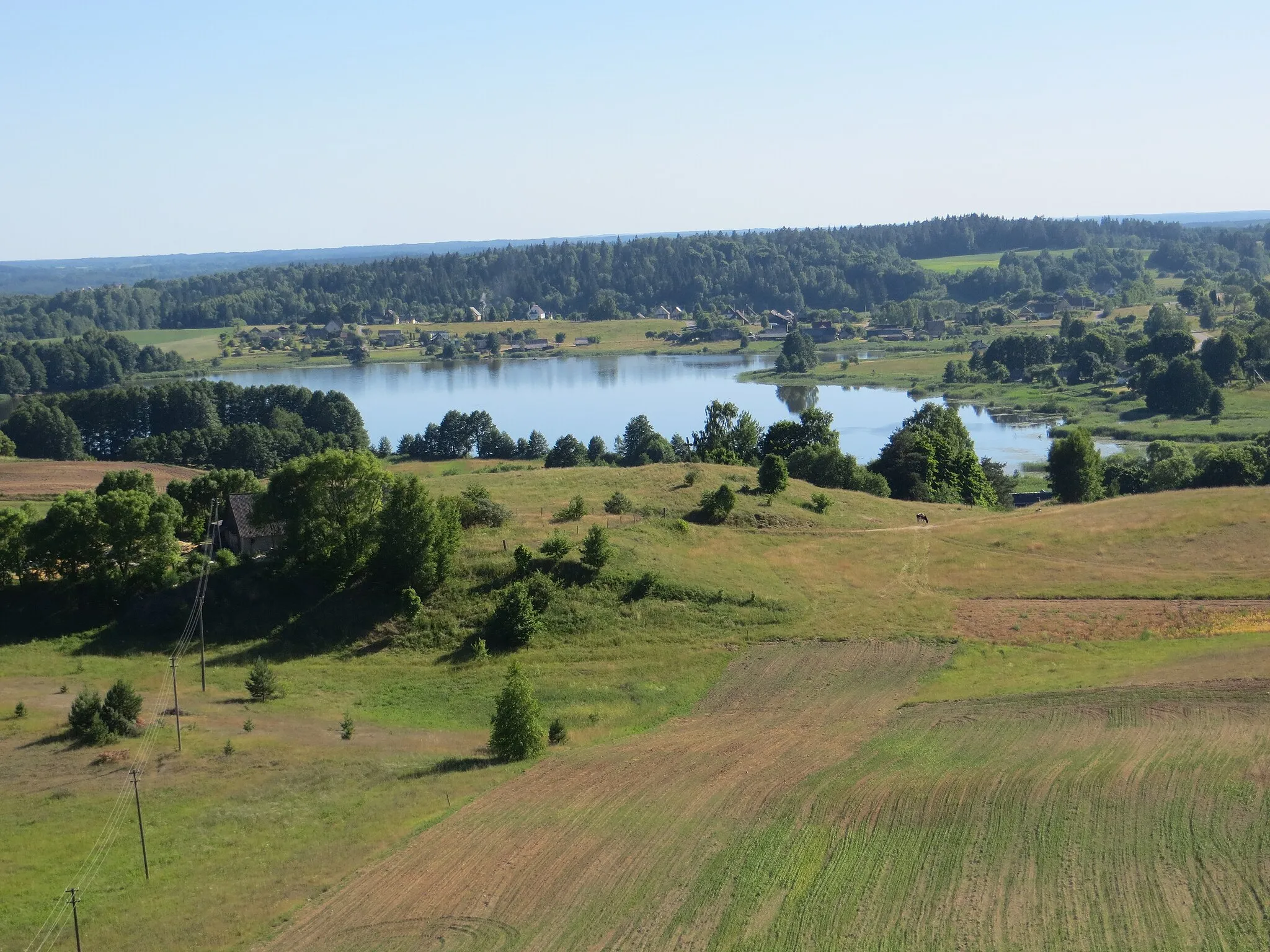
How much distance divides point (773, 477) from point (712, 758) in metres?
23.3

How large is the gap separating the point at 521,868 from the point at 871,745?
357 inches

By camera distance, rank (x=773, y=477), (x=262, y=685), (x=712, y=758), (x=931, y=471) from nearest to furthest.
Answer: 1. (x=712, y=758)
2. (x=262, y=685)
3. (x=773, y=477)
4. (x=931, y=471)

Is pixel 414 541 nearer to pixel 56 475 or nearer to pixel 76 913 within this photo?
pixel 76 913

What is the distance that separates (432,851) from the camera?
2169 centimetres

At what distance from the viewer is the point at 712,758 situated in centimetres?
2602

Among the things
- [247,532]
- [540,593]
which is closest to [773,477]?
[540,593]

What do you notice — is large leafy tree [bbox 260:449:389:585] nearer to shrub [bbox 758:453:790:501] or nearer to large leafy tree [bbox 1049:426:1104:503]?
shrub [bbox 758:453:790:501]

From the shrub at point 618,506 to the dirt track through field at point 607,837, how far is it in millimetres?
14503

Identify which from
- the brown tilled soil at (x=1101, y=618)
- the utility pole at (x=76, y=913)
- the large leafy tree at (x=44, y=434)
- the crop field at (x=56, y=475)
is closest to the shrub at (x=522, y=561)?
the brown tilled soil at (x=1101, y=618)

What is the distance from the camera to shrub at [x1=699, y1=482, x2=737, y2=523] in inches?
1740

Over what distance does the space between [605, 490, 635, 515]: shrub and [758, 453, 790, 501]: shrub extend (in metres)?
5.83

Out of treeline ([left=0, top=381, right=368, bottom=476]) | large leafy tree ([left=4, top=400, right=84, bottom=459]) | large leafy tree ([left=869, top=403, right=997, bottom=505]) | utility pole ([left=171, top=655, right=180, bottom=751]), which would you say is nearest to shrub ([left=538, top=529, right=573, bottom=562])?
utility pole ([left=171, top=655, right=180, bottom=751])

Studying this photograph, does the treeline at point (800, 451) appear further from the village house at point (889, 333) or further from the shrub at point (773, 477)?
the village house at point (889, 333)

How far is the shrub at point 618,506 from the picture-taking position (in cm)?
4481
